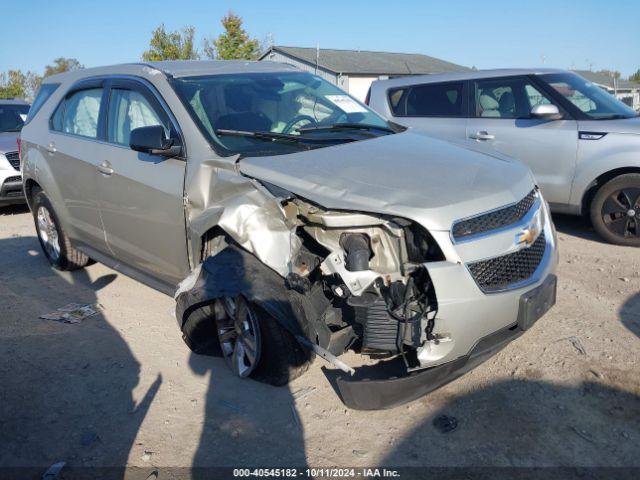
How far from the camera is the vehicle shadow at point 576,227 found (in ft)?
20.3

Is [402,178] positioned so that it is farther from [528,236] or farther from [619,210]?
[619,210]

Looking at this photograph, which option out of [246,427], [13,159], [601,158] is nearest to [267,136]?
[246,427]

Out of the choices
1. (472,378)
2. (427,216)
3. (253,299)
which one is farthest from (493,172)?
(253,299)

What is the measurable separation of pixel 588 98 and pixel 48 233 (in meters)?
5.92

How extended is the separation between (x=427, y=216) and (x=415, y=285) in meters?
0.38

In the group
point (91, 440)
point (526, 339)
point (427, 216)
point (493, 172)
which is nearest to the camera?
point (427, 216)

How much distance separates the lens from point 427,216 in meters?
2.74

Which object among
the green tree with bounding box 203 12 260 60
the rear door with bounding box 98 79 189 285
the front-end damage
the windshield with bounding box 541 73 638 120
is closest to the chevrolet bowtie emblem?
the front-end damage

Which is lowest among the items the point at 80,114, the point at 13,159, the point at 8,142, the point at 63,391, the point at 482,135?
the point at 63,391

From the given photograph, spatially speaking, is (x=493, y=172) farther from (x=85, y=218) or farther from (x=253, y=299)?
(x=85, y=218)

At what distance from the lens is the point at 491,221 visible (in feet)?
9.57

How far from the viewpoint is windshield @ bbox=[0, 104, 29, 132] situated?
33.4 feet

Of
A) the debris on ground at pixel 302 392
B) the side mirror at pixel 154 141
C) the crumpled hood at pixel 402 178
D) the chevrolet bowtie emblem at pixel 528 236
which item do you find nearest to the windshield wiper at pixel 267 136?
the crumpled hood at pixel 402 178

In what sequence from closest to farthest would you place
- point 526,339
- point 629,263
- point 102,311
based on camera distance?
point 526,339 < point 102,311 < point 629,263
